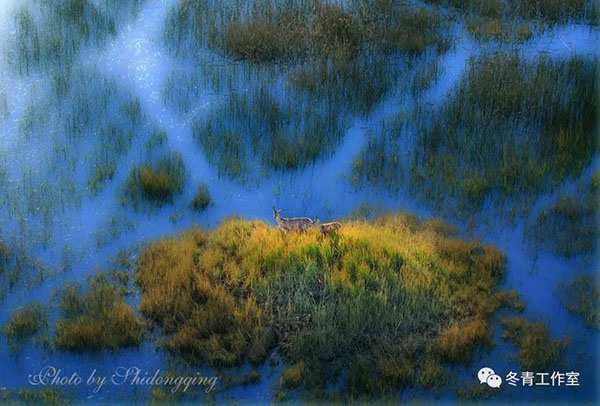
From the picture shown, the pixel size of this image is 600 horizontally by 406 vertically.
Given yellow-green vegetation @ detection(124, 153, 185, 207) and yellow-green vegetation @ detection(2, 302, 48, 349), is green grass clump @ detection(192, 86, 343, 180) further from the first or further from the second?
yellow-green vegetation @ detection(2, 302, 48, 349)

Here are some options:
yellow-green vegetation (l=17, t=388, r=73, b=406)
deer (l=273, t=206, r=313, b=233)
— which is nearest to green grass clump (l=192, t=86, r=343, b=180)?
deer (l=273, t=206, r=313, b=233)

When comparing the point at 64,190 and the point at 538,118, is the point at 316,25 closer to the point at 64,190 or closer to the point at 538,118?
the point at 538,118

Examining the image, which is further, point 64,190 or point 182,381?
point 64,190

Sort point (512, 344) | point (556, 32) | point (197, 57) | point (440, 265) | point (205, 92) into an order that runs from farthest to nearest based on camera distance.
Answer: point (556, 32), point (197, 57), point (205, 92), point (440, 265), point (512, 344)

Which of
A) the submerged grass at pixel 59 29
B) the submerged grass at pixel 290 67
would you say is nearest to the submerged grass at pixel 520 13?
the submerged grass at pixel 290 67

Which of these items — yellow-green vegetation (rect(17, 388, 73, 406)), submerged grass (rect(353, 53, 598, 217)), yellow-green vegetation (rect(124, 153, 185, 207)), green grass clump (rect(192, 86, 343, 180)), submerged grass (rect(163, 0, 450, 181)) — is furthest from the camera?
submerged grass (rect(163, 0, 450, 181))

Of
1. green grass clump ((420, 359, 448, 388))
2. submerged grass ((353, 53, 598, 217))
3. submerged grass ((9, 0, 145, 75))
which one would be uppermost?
submerged grass ((9, 0, 145, 75))

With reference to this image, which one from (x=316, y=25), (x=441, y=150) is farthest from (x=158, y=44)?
(x=441, y=150)
